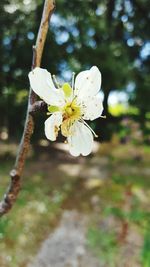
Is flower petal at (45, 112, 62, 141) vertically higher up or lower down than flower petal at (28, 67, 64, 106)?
lower down

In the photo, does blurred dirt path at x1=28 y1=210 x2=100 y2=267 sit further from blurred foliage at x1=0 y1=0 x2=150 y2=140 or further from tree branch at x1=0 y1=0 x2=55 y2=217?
tree branch at x1=0 y1=0 x2=55 y2=217

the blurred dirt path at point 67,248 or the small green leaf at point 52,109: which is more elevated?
the small green leaf at point 52,109

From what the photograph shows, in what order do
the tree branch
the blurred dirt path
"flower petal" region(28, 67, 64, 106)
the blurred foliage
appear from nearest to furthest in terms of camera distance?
1. "flower petal" region(28, 67, 64, 106)
2. the tree branch
3. the blurred dirt path
4. the blurred foliage

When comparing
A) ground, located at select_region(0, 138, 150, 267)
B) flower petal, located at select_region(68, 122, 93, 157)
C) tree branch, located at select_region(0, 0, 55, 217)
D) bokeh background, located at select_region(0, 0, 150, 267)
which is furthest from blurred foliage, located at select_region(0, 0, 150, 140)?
flower petal, located at select_region(68, 122, 93, 157)

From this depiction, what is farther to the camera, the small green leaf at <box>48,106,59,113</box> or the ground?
the ground

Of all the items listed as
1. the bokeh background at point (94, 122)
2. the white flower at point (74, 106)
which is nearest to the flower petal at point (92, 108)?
the white flower at point (74, 106)

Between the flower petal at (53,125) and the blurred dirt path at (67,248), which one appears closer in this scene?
the flower petal at (53,125)

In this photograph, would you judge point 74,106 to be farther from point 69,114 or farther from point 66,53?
point 66,53

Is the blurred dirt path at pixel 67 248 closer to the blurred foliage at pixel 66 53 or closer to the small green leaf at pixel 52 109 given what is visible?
the blurred foliage at pixel 66 53
